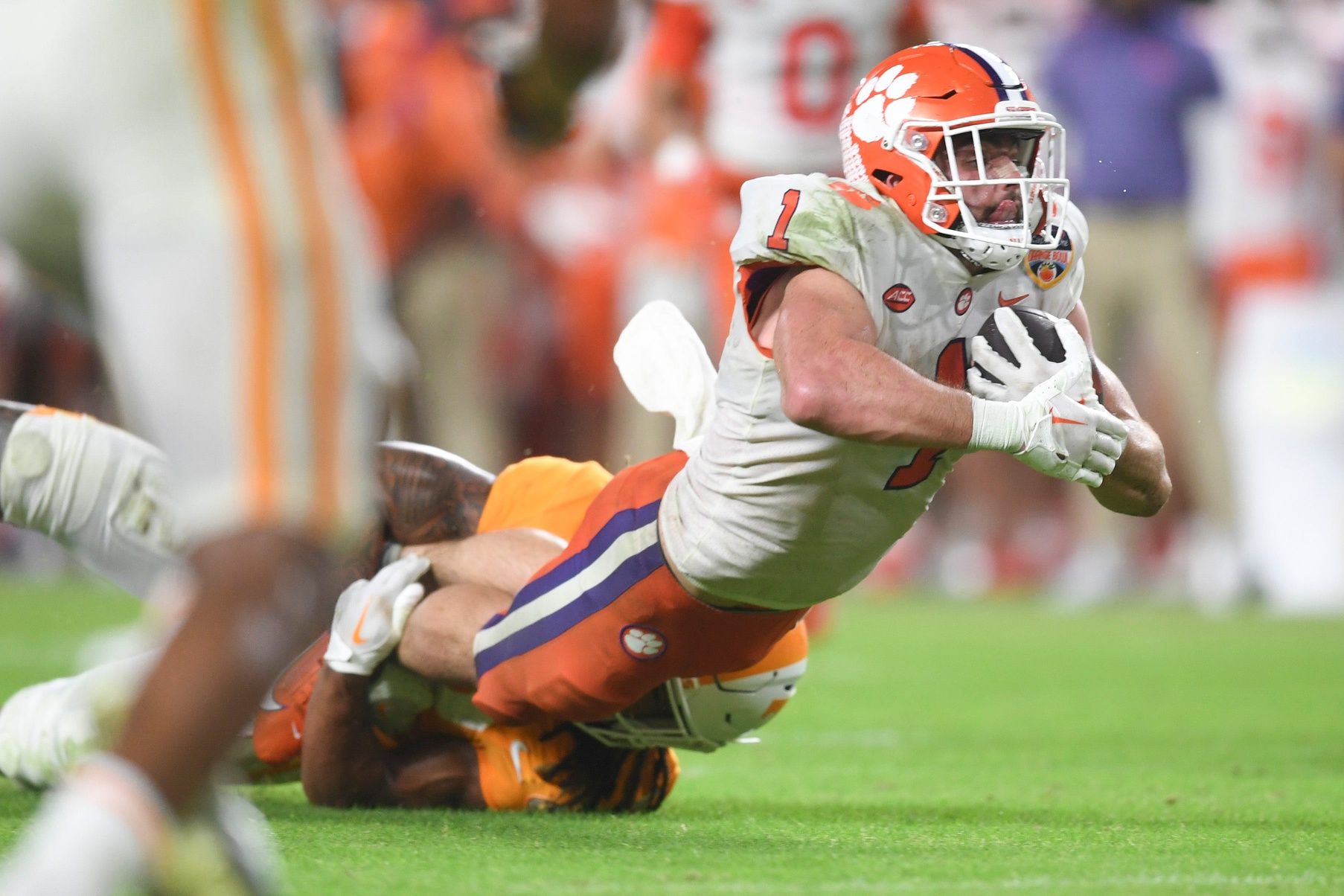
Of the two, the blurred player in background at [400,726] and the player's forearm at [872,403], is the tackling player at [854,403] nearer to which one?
the player's forearm at [872,403]

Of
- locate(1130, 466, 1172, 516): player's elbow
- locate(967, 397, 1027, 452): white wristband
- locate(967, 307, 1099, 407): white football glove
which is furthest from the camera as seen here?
locate(1130, 466, 1172, 516): player's elbow

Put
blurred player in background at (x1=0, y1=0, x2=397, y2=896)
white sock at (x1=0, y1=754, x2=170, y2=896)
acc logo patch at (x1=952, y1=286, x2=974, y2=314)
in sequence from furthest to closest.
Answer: acc logo patch at (x1=952, y1=286, x2=974, y2=314) < blurred player in background at (x1=0, y1=0, x2=397, y2=896) < white sock at (x1=0, y1=754, x2=170, y2=896)

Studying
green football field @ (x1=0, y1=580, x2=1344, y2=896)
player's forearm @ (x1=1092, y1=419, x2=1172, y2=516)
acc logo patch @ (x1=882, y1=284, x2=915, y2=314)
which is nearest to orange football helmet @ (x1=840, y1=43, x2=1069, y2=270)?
acc logo patch @ (x1=882, y1=284, x2=915, y2=314)

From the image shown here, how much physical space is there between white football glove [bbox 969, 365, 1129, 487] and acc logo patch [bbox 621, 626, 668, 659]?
67cm

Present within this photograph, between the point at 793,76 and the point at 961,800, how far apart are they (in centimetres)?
366

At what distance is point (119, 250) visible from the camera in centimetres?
203

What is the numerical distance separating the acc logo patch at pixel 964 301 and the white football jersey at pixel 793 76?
141 inches

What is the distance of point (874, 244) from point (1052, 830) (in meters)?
1.05

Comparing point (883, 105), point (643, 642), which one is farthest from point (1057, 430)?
point (643, 642)

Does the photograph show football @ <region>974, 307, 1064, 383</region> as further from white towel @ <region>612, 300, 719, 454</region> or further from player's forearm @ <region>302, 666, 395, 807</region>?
player's forearm @ <region>302, 666, 395, 807</region>

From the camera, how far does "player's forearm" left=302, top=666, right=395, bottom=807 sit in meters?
3.59

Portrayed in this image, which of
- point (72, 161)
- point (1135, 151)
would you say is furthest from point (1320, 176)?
point (72, 161)

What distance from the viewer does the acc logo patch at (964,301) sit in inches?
128

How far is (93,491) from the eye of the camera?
11.3ft
